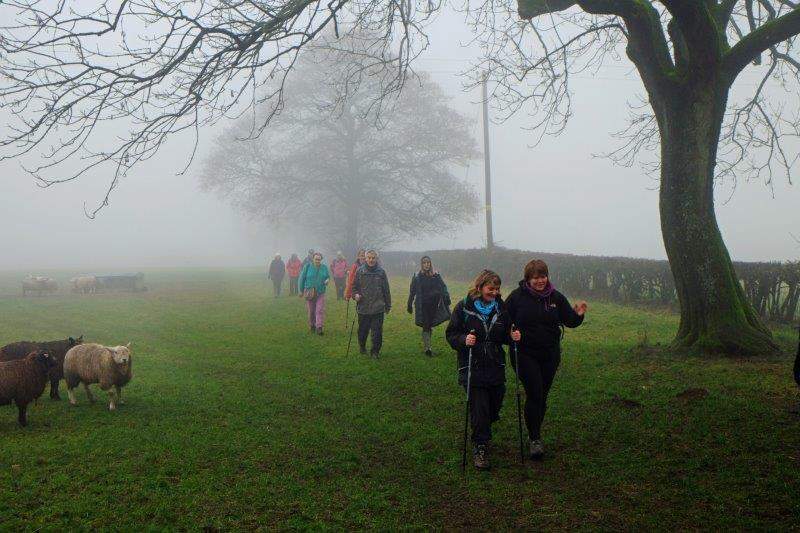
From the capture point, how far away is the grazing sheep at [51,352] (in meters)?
9.27

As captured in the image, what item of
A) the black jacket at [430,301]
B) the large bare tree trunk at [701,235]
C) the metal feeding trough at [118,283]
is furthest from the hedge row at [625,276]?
the metal feeding trough at [118,283]

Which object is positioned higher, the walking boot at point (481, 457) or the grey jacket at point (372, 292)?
the grey jacket at point (372, 292)

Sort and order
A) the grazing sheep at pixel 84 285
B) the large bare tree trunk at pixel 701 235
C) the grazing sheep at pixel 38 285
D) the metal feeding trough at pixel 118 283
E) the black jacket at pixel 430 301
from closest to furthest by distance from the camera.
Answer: the large bare tree trunk at pixel 701 235
the black jacket at pixel 430 301
the grazing sheep at pixel 38 285
the grazing sheep at pixel 84 285
the metal feeding trough at pixel 118 283

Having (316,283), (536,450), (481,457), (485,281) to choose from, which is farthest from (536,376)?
(316,283)

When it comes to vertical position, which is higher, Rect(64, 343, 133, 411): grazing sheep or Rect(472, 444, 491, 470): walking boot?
Rect(64, 343, 133, 411): grazing sheep

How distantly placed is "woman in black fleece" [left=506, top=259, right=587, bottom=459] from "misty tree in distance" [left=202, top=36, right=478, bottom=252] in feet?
103

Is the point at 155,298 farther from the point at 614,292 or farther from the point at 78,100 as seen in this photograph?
the point at 78,100

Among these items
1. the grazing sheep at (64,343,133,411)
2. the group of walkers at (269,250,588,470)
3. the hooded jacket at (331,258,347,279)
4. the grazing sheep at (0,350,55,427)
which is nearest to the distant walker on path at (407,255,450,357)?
the grazing sheep at (64,343,133,411)

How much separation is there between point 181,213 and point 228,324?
92487mm

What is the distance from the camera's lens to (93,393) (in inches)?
395

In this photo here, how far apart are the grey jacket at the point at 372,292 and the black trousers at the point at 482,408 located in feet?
18.2

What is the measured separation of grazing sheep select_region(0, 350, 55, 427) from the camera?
7828 millimetres

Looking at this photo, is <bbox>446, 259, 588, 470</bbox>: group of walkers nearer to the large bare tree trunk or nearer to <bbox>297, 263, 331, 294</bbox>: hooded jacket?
the large bare tree trunk

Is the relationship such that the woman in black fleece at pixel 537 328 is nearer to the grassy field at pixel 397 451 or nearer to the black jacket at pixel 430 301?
the grassy field at pixel 397 451
